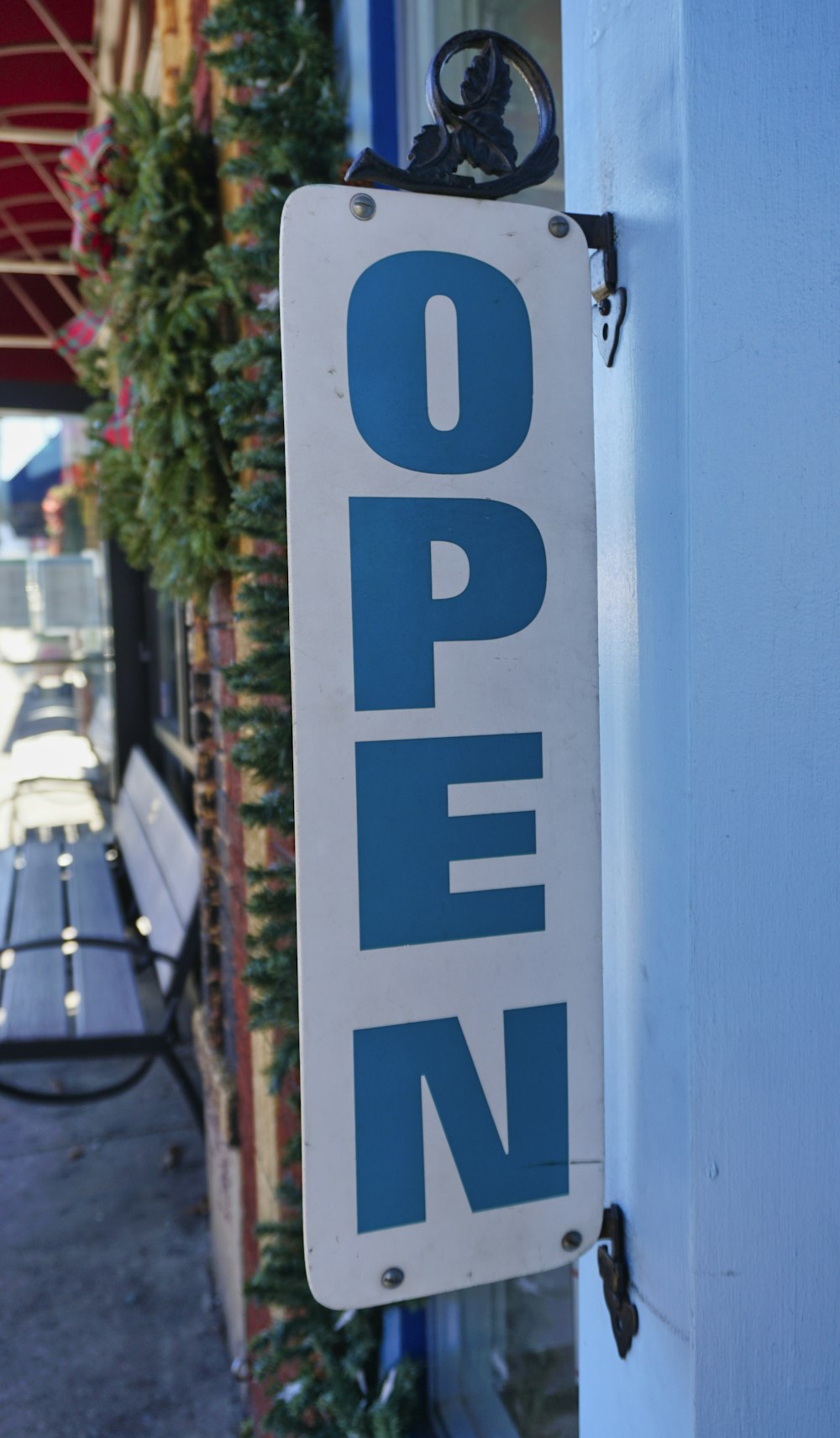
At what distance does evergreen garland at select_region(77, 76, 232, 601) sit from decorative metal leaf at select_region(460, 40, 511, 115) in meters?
1.35

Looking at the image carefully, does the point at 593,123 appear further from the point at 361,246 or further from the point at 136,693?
the point at 136,693

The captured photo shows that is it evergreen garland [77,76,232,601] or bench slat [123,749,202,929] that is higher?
evergreen garland [77,76,232,601]

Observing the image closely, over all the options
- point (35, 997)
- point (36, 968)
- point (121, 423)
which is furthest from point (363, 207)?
point (36, 968)

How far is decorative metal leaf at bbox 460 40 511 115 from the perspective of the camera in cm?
96

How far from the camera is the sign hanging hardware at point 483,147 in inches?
35.9

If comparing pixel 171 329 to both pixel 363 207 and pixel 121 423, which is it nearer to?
pixel 121 423

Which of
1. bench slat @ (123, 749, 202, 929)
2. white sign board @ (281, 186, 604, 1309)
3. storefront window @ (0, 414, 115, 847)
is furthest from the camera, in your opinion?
storefront window @ (0, 414, 115, 847)

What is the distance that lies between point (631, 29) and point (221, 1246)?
3.05 m

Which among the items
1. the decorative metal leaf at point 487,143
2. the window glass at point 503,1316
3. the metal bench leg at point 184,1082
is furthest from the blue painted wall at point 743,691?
the metal bench leg at point 184,1082

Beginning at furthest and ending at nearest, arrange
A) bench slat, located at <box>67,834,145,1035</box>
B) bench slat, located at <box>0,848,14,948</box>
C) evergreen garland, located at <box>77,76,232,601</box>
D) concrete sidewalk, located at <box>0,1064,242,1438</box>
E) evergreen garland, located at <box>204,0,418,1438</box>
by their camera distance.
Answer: bench slat, located at <box>0,848,14,948</box> < bench slat, located at <box>67,834,145,1035</box> < concrete sidewalk, located at <box>0,1064,242,1438</box> < evergreen garland, located at <box>77,76,232,601</box> < evergreen garland, located at <box>204,0,418,1438</box>

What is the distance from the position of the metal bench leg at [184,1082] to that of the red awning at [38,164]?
12.7 feet

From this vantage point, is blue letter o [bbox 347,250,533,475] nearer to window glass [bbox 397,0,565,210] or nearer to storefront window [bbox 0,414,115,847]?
window glass [bbox 397,0,565,210]

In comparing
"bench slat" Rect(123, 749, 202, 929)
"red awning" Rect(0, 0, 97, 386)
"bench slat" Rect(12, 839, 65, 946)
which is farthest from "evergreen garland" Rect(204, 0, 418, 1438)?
"red awning" Rect(0, 0, 97, 386)

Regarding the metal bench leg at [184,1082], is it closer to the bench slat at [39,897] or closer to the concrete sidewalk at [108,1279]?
the concrete sidewalk at [108,1279]
